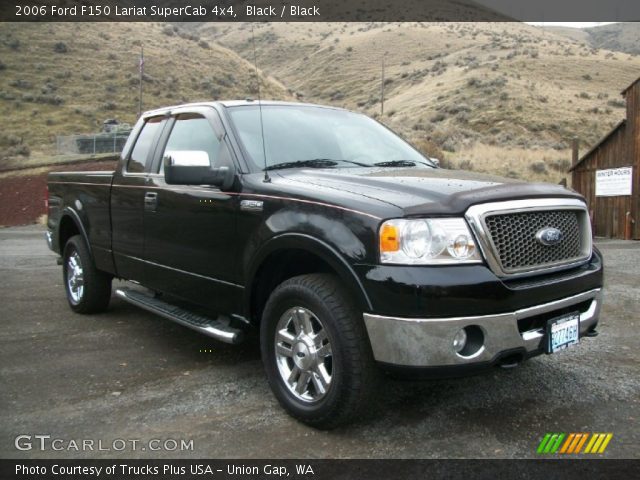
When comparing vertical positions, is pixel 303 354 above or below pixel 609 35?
below

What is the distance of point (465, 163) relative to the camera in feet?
84.5

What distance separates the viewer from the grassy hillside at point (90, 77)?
110 ft

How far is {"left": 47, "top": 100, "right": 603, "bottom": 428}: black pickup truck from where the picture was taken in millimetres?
2967

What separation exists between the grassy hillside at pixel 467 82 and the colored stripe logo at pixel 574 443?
22.9 meters

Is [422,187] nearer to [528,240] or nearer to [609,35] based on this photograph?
[528,240]

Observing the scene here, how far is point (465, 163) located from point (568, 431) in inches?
920

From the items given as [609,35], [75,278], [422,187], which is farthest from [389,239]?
[609,35]

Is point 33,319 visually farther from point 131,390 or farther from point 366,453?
point 366,453

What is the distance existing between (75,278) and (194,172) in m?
3.17

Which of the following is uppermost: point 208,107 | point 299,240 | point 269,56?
point 269,56

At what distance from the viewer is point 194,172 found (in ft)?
12.2

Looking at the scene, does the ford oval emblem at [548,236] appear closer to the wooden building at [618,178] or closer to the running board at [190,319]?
the running board at [190,319]

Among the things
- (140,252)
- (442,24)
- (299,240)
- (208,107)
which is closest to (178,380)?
(140,252)

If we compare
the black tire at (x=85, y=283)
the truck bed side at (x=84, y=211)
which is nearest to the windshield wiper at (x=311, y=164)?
the truck bed side at (x=84, y=211)
